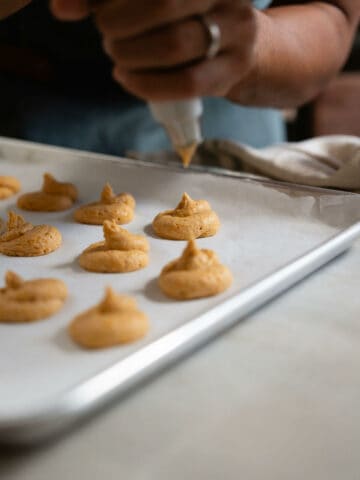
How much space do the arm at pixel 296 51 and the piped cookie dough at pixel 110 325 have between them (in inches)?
27.9

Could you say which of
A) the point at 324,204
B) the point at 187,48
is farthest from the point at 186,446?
the point at 324,204

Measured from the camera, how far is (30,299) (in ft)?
2.41

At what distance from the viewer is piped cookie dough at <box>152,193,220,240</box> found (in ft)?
3.20

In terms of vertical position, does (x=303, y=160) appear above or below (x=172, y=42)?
below

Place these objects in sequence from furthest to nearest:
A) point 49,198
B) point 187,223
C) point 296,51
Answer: point 296,51, point 49,198, point 187,223

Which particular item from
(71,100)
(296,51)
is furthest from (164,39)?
(71,100)

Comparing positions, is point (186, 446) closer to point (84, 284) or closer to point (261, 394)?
point (261, 394)

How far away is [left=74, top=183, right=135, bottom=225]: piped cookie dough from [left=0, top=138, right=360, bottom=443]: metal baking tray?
1 centimetres

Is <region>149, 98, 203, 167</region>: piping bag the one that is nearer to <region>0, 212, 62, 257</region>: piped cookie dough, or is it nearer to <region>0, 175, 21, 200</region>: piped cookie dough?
<region>0, 212, 62, 257</region>: piped cookie dough

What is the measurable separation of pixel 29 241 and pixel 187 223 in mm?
228

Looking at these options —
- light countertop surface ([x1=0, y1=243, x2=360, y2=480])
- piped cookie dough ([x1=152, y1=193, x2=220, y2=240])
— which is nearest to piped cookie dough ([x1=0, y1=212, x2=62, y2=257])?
piped cookie dough ([x1=152, y1=193, x2=220, y2=240])

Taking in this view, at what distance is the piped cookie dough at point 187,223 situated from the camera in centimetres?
98

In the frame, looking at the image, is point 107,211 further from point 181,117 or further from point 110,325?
point 110,325

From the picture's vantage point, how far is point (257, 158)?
4.14ft
